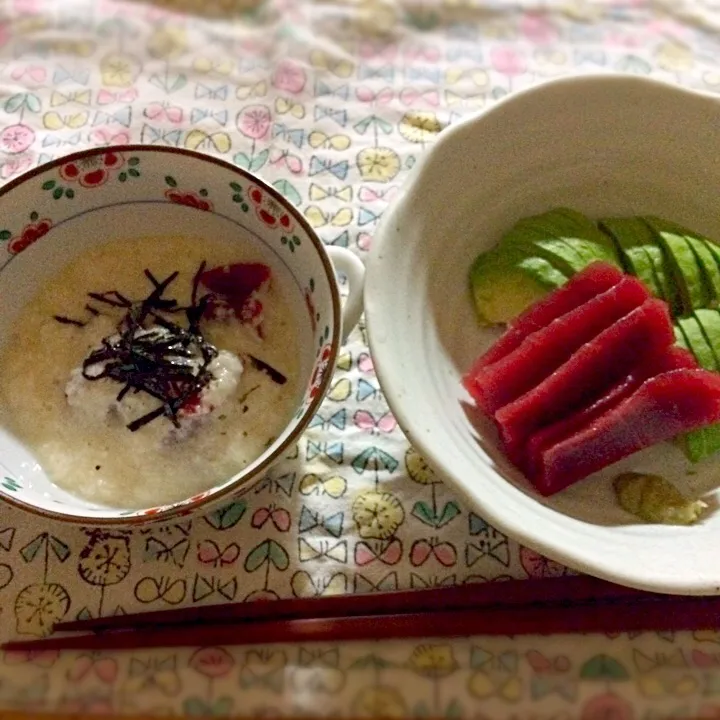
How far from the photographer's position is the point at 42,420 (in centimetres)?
104

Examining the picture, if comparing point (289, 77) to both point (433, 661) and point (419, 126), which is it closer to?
point (419, 126)

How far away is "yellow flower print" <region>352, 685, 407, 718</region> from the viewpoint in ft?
3.06

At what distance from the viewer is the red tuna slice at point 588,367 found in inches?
40.8

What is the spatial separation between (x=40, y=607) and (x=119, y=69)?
→ 3.35 ft

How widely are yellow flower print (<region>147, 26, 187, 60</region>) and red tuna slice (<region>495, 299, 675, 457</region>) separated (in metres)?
1.00

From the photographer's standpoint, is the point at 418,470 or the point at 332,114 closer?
the point at 418,470

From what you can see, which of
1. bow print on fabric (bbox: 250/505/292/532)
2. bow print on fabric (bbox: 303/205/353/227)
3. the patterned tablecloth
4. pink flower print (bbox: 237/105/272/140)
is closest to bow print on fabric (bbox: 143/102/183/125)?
the patterned tablecloth

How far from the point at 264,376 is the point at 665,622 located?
0.58 metres

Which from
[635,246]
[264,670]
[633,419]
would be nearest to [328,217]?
[635,246]

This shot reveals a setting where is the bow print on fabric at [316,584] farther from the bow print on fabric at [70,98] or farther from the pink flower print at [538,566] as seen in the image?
the bow print on fabric at [70,98]

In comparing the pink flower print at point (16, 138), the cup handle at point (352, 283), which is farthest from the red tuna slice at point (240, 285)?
the pink flower print at point (16, 138)

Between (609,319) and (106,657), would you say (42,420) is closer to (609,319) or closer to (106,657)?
(106,657)

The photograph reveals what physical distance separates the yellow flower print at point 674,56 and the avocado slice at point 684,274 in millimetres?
536

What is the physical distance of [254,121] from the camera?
1448 millimetres
